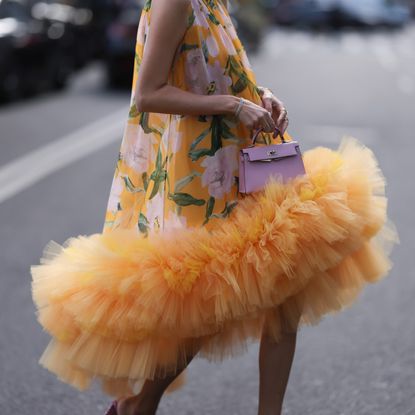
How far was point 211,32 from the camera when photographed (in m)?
2.56

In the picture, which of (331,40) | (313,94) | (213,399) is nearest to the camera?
(213,399)

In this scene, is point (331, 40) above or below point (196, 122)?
below

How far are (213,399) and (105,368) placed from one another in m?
1.09

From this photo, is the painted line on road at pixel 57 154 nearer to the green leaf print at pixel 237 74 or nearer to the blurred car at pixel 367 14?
the green leaf print at pixel 237 74

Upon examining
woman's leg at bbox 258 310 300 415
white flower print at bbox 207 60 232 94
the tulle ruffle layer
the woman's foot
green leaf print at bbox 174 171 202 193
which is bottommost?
the woman's foot

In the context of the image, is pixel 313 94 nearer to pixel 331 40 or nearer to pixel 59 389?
pixel 59 389

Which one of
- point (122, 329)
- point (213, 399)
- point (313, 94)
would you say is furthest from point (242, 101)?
point (313, 94)

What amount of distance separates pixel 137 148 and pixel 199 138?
0.79 feet

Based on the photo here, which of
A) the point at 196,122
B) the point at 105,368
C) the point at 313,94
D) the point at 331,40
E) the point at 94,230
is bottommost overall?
the point at 331,40

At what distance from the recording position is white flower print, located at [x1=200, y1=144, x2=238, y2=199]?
261 centimetres

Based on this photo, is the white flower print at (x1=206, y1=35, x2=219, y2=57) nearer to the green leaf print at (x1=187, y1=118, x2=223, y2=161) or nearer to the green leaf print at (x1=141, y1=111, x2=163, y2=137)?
the green leaf print at (x1=187, y1=118, x2=223, y2=161)

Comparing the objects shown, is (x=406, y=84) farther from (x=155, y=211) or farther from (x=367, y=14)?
(x=367, y=14)

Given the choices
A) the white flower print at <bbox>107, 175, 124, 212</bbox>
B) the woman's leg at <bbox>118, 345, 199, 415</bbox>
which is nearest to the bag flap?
the white flower print at <bbox>107, 175, 124, 212</bbox>

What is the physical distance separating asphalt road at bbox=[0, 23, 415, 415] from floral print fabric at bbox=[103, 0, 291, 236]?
3.71ft
